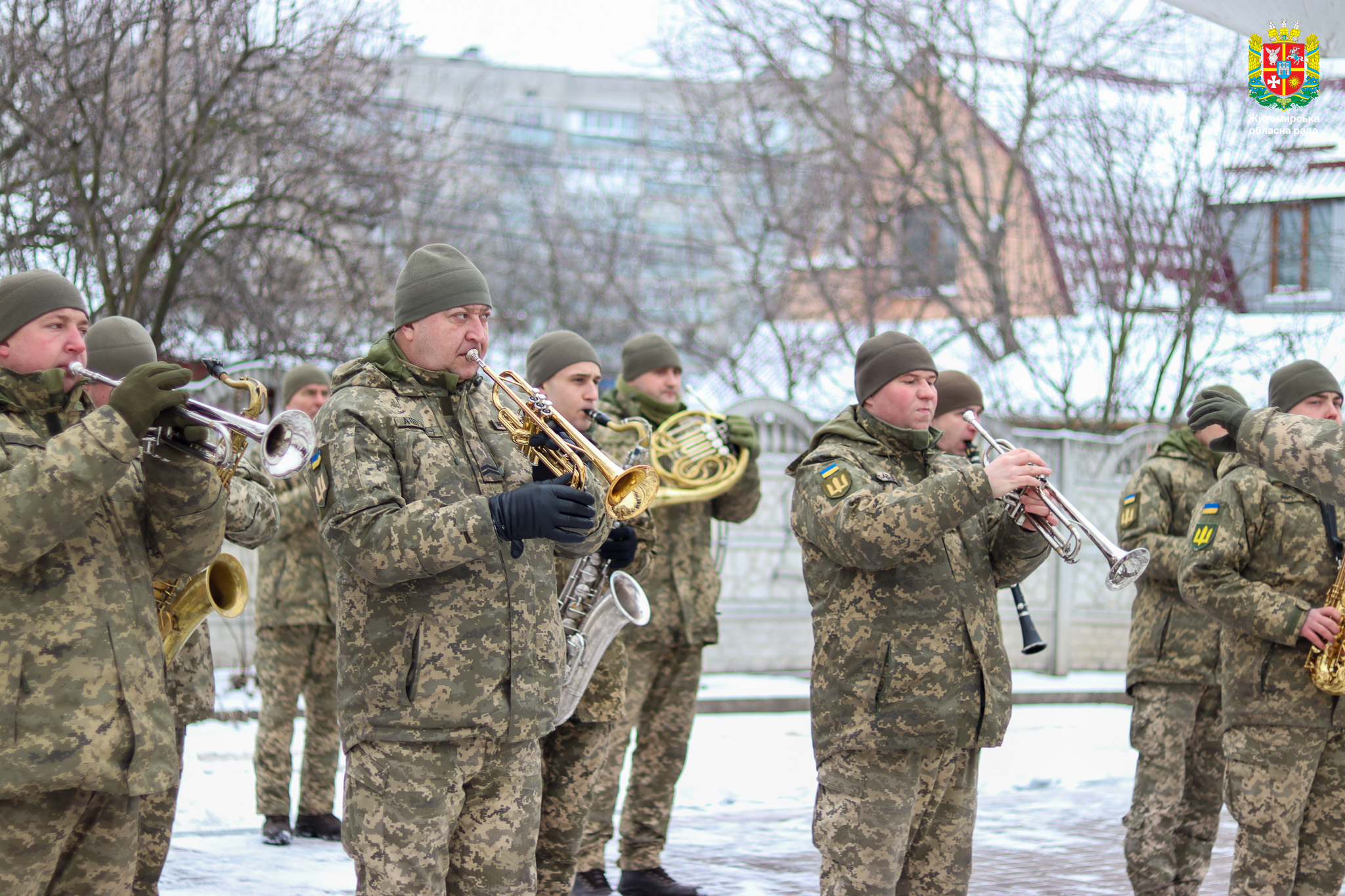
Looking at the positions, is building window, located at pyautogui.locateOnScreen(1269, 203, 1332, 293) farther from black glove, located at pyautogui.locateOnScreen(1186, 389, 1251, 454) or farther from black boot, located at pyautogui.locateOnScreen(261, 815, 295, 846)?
black boot, located at pyautogui.locateOnScreen(261, 815, 295, 846)

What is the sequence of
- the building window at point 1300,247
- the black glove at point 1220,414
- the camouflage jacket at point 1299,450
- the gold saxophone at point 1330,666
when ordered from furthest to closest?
1. the building window at point 1300,247
2. the gold saxophone at point 1330,666
3. the black glove at point 1220,414
4. the camouflage jacket at point 1299,450

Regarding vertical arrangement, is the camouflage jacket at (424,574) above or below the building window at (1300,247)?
below

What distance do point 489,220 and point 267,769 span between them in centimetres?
2074

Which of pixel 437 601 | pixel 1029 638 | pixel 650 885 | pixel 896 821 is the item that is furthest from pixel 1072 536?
pixel 650 885

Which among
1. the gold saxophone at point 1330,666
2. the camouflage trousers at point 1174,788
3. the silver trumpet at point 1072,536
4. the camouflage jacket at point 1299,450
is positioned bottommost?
the camouflage trousers at point 1174,788

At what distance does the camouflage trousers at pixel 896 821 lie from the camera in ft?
14.0

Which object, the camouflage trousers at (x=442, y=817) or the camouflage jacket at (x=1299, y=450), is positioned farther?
the camouflage jacket at (x=1299, y=450)

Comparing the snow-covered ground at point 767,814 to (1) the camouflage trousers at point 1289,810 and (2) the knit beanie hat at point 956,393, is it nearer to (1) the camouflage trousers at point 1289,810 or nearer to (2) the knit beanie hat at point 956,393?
(1) the camouflage trousers at point 1289,810

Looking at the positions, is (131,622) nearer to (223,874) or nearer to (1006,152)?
(223,874)

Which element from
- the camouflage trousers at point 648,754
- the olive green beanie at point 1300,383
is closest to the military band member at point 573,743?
the camouflage trousers at point 648,754

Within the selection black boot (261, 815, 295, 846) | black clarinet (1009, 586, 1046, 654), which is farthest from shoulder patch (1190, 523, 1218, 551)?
black boot (261, 815, 295, 846)

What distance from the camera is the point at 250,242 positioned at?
1127 cm

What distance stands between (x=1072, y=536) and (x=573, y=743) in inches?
84.6

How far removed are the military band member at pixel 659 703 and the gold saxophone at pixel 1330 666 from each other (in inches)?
102
